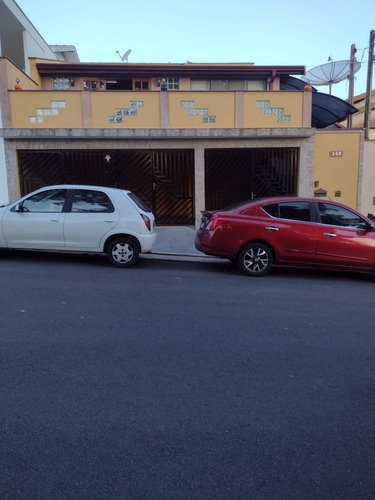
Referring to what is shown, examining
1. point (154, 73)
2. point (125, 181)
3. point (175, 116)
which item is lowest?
point (125, 181)

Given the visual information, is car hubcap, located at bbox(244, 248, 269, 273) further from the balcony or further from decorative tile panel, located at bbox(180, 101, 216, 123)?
decorative tile panel, located at bbox(180, 101, 216, 123)

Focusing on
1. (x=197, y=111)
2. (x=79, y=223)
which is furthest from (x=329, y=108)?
(x=79, y=223)

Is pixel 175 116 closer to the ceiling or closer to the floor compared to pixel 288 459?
closer to the ceiling

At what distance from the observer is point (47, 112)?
1187 cm

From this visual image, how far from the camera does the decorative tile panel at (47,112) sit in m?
11.8

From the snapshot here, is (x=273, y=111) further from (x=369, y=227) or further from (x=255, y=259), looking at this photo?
(x=255, y=259)

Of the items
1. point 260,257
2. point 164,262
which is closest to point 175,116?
point 164,262

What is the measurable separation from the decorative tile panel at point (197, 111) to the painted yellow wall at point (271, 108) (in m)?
1.16

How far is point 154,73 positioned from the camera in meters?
16.6

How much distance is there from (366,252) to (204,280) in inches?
128

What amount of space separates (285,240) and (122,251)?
323 cm

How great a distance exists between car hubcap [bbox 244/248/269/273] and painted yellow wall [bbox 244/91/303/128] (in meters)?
6.27

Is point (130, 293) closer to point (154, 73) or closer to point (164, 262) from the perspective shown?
point (164, 262)

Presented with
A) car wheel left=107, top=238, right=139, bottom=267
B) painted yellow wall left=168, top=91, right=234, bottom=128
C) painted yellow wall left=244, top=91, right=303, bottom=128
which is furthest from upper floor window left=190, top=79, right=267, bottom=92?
car wheel left=107, top=238, right=139, bottom=267
